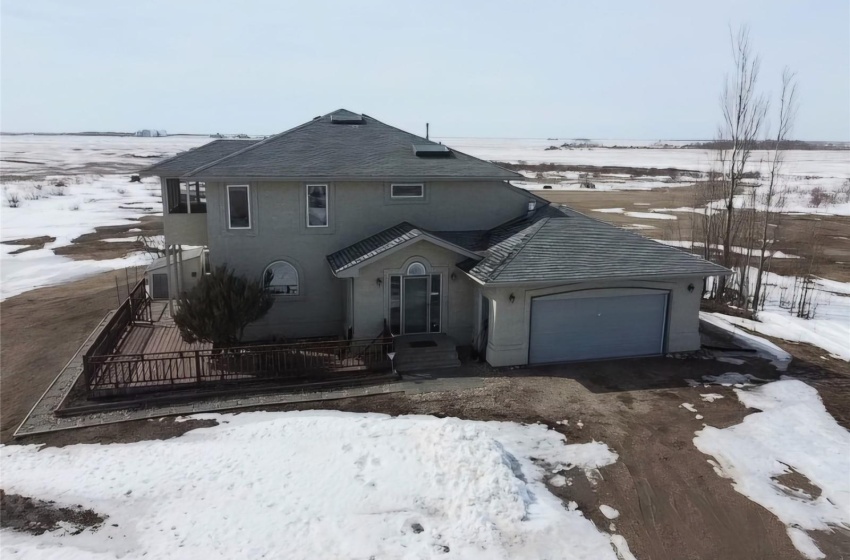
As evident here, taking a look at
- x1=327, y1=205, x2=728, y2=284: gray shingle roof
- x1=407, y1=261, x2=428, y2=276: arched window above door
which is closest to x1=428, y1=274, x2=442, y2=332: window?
x1=407, y1=261, x2=428, y2=276: arched window above door

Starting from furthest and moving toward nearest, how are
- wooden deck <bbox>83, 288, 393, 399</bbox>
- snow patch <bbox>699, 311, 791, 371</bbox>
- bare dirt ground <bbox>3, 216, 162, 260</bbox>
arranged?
bare dirt ground <bbox>3, 216, 162, 260</bbox>, snow patch <bbox>699, 311, 791, 371</bbox>, wooden deck <bbox>83, 288, 393, 399</bbox>

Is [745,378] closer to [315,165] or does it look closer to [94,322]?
[315,165]

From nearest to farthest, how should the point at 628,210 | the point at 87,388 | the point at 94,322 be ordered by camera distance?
the point at 87,388, the point at 94,322, the point at 628,210

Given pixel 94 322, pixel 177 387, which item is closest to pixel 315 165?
pixel 177 387

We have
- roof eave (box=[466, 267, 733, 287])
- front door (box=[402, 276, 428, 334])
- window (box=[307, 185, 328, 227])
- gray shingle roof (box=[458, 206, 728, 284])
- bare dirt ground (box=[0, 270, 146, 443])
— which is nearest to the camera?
bare dirt ground (box=[0, 270, 146, 443])

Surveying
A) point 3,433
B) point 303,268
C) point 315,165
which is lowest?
point 3,433

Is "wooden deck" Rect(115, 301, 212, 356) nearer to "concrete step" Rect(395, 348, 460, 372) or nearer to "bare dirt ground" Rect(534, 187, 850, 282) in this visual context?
"concrete step" Rect(395, 348, 460, 372)

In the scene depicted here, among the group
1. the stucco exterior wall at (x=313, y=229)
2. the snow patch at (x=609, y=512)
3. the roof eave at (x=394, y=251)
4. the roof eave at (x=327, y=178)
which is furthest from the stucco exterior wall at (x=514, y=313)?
the snow patch at (x=609, y=512)
